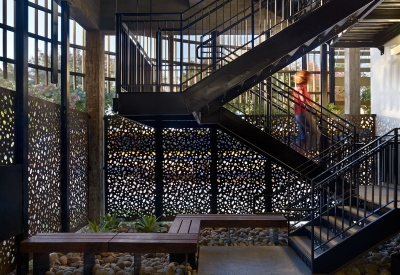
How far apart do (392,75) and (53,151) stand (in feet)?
21.3

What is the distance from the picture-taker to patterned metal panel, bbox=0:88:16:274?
5.86 m

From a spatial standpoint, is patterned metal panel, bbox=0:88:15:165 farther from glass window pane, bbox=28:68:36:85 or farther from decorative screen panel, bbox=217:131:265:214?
glass window pane, bbox=28:68:36:85

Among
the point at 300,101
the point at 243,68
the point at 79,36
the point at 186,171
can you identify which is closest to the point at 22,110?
the point at 243,68

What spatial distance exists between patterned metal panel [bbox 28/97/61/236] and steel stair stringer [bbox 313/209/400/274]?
374 centimetres

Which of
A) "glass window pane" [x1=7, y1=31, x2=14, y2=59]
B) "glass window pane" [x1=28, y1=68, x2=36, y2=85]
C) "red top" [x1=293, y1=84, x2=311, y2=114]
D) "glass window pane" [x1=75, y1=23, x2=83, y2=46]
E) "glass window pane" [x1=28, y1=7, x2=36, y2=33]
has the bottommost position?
"red top" [x1=293, y1=84, x2=311, y2=114]

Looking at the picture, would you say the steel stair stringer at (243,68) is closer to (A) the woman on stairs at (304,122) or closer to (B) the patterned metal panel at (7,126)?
(B) the patterned metal panel at (7,126)

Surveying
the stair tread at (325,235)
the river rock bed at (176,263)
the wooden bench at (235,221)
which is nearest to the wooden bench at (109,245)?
the river rock bed at (176,263)

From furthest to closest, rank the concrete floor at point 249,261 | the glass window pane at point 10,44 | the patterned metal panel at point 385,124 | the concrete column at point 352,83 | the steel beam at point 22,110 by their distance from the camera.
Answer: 1. the concrete column at point 352,83
2. the patterned metal panel at point 385,124
3. the glass window pane at point 10,44
4. the concrete floor at point 249,261
5. the steel beam at point 22,110

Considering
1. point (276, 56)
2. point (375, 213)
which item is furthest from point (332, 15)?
point (375, 213)

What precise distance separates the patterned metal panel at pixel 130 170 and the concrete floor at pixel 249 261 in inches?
114

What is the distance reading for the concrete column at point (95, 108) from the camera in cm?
1014

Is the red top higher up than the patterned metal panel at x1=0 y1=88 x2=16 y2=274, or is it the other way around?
the red top

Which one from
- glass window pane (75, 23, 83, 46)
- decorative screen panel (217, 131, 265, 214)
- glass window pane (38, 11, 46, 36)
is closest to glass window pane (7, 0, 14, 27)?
glass window pane (38, 11, 46, 36)

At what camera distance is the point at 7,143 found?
6.04 m
